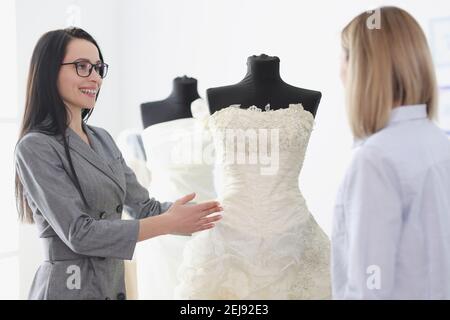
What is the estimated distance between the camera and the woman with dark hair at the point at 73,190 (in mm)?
1438

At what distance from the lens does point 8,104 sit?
3.78m

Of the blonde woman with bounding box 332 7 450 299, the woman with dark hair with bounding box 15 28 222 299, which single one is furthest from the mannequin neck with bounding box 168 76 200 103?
the blonde woman with bounding box 332 7 450 299

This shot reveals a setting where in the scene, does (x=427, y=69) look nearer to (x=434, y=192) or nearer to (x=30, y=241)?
(x=434, y=192)

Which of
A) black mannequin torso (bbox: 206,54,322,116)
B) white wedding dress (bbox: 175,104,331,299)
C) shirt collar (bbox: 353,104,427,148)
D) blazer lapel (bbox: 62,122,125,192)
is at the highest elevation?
black mannequin torso (bbox: 206,54,322,116)

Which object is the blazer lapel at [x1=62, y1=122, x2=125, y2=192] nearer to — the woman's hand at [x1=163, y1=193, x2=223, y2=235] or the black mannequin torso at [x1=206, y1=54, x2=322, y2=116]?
the woman's hand at [x1=163, y1=193, x2=223, y2=235]

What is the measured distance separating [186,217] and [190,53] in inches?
127

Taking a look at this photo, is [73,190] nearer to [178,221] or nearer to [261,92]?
[178,221]

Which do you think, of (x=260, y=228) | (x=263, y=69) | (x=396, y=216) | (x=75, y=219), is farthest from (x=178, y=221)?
(x=263, y=69)

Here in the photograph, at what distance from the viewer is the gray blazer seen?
143 centimetres

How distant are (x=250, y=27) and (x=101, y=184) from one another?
299 cm

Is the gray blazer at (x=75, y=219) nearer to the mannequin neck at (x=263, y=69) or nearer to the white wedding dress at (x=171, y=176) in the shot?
the mannequin neck at (x=263, y=69)

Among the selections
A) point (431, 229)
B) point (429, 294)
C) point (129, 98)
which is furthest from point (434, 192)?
point (129, 98)

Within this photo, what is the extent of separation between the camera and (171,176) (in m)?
2.67

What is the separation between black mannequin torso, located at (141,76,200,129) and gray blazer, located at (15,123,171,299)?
3.86 ft
